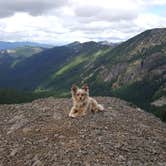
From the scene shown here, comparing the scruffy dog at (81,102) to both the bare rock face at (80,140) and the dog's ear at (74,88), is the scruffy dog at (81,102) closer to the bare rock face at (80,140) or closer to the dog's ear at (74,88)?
the dog's ear at (74,88)

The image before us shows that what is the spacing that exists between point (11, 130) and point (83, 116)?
567cm

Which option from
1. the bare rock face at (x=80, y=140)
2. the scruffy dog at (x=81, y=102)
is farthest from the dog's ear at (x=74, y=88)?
the bare rock face at (x=80, y=140)

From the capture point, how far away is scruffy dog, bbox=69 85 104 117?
28938 millimetres

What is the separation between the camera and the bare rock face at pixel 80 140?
22438mm

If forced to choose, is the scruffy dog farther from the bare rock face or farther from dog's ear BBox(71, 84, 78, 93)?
the bare rock face

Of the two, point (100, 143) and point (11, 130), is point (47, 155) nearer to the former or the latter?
point (100, 143)

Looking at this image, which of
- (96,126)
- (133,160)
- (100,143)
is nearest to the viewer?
(133,160)

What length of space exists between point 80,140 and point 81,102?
17.4 ft

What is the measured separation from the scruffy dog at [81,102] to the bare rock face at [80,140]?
607mm

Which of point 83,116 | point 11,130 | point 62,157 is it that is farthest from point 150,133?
point 11,130

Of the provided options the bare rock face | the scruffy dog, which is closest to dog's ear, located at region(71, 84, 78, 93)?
the scruffy dog

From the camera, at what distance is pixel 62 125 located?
28062mm

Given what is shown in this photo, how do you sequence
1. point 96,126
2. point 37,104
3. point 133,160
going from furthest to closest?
point 37,104
point 96,126
point 133,160

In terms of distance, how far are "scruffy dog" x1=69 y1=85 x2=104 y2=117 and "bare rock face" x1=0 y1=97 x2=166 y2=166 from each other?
1.99 ft
